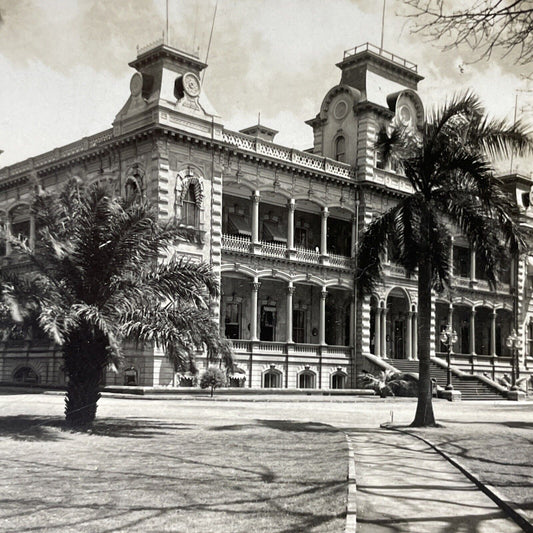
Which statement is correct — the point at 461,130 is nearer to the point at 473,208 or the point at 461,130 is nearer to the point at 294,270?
the point at 473,208

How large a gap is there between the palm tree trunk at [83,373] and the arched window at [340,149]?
28629 millimetres

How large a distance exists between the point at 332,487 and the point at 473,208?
12.9 m

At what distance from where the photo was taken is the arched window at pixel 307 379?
41000 mm

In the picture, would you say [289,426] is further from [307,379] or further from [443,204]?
[307,379]

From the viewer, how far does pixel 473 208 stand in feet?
71.8

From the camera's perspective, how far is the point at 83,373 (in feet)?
61.9

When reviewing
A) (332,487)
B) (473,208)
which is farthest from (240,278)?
(332,487)

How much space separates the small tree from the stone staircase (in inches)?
597

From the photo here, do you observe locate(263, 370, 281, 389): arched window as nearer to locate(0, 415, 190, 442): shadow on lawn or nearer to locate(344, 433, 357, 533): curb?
locate(0, 415, 190, 442): shadow on lawn

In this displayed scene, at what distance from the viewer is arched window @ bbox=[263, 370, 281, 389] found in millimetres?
39438

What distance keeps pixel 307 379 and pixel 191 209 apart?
11.3 m

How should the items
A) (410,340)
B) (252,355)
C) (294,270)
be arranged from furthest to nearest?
(410,340) < (294,270) < (252,355)

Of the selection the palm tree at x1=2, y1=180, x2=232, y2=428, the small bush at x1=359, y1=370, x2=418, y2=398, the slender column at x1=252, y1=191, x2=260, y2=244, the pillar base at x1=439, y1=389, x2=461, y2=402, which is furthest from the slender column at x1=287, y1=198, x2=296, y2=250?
the palm tree at x1=2, y1=180, x2=232, y2=428

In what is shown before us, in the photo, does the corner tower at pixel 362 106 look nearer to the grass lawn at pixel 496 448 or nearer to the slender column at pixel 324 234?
the slender column at pixel 324 234
